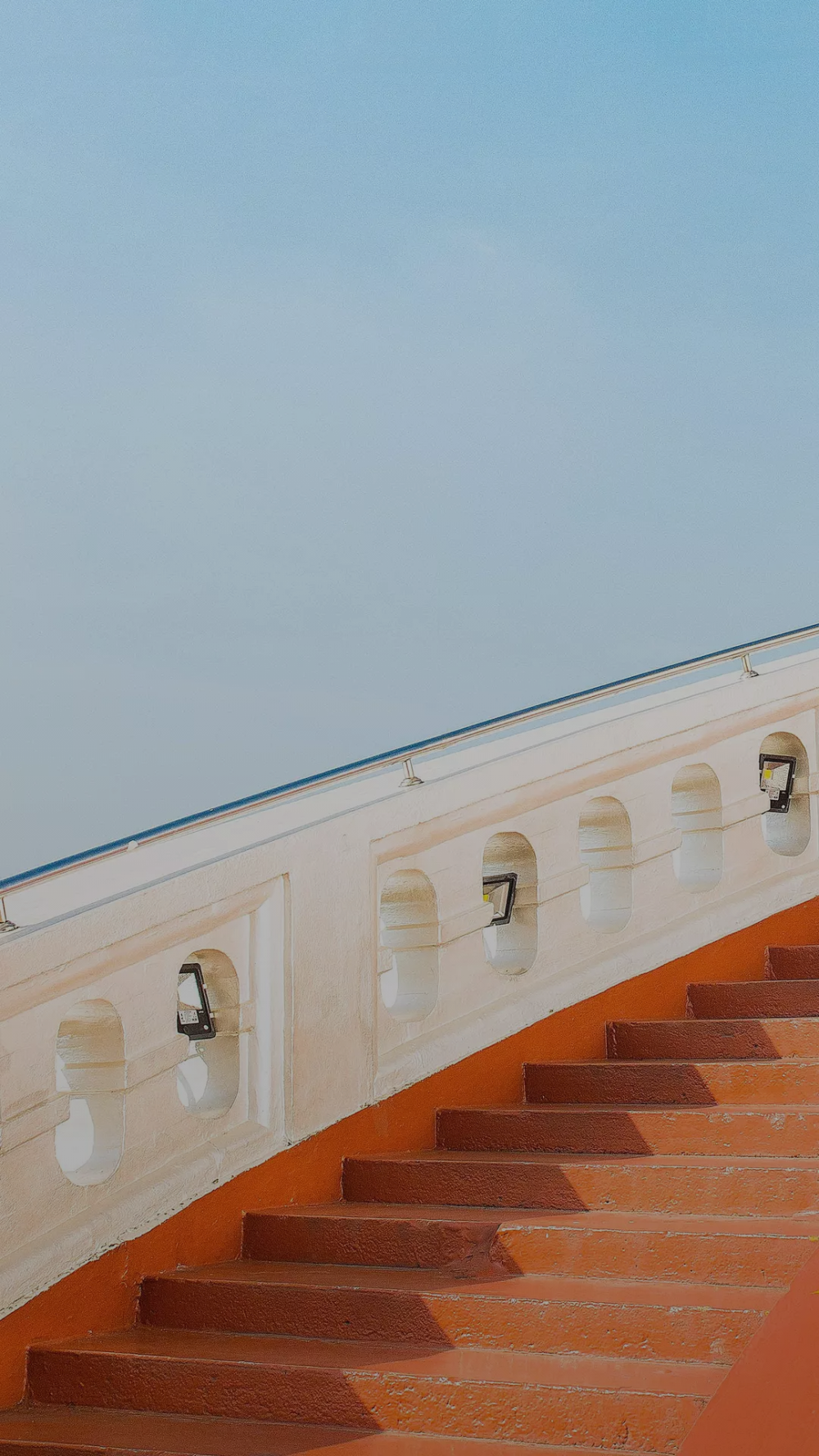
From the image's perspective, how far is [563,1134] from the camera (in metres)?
4.80

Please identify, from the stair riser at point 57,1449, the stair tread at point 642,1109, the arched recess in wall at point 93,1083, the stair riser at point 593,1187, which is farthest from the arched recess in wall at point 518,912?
the stair riser at point 57,1449

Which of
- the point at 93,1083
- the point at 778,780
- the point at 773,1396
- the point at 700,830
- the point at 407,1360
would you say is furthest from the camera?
the point at 778,780

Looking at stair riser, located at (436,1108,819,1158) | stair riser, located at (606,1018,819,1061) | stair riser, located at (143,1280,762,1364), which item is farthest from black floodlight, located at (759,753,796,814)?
stair riser, located at (143,1280,762,1364)

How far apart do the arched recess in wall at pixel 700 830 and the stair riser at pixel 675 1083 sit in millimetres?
955

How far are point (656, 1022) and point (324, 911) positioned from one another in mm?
1303

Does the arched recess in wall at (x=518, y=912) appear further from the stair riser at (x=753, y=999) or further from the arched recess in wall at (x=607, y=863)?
the stair riser at (x=753, y=999)

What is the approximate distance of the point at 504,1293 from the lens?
3.91m

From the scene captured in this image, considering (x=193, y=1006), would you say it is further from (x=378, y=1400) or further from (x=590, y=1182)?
(x=378, y=1400)

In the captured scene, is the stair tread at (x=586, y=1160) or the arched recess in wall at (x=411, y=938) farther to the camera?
the arched recess in wall at (x=411, y=938)

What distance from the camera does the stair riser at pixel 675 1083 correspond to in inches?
184

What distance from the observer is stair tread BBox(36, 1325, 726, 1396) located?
347 centimetres

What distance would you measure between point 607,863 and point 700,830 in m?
0.45

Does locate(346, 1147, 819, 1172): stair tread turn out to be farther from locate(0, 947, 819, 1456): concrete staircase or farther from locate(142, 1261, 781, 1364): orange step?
locate(142, 1261, 781, 1364): orange step

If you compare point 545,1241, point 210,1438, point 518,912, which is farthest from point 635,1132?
point 210,1438
